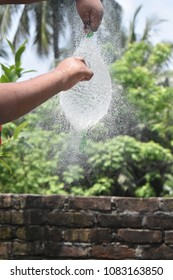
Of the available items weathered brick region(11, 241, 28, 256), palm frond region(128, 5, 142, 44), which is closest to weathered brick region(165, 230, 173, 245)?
weathered brick region(11, 241, 28, 256)

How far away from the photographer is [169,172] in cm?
913

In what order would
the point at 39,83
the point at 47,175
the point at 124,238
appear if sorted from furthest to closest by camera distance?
the point at 47,175 < the point at 124,238 < the point at 39,83

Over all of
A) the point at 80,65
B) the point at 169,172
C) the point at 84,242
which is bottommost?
the point at 169,172

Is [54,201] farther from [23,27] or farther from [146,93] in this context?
[23,27]

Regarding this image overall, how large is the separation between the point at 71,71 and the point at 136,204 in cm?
284

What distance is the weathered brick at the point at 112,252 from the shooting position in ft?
14.8

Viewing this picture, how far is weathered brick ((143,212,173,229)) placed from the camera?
4.51 m

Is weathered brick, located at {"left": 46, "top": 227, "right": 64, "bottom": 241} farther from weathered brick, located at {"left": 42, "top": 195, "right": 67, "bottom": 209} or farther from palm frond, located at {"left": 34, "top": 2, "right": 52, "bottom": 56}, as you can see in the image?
palm frond, located at {"left": 34, "top": 2, "right": 52, "bottom": 56}

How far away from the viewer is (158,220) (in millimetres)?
4508

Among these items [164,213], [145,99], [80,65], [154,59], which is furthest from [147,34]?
[80,65]

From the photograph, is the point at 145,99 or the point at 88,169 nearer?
the point at 88,169

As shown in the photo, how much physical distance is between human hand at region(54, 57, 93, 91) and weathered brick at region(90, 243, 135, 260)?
112 inches

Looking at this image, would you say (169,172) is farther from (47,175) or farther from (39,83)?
(39,83)

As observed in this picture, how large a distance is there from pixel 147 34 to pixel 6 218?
8387 mm
